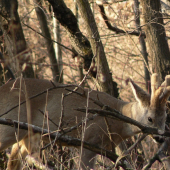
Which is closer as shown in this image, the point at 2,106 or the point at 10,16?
the point at 2,106

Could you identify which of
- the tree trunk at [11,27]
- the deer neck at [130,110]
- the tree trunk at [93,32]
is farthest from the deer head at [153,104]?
the tree trunk at [11,27]

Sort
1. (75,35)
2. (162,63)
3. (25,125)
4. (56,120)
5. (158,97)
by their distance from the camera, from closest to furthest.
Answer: (25,125) → (158,97) → (56,120) → (162,63) → (75,35)

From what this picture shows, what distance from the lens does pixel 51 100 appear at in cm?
514

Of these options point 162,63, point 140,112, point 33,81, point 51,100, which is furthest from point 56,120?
point 162,63

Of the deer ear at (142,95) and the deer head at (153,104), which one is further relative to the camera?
the deer ear at (142,95)

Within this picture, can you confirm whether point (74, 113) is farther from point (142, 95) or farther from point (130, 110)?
point (142, 95)

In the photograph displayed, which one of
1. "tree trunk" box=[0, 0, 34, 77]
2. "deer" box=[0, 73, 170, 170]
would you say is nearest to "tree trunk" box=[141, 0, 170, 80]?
"deer" box=[0, 73, 170, 170]

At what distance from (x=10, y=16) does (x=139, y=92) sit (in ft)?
9.40

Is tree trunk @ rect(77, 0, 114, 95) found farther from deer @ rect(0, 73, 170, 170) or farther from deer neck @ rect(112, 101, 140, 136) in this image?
deer neck @ rect(112, 101, 140, 136)

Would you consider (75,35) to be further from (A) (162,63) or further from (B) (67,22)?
(A) (162,63)

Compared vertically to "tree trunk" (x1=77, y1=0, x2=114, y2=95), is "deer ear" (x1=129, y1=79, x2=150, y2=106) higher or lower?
lower

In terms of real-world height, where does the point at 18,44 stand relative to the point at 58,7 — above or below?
below

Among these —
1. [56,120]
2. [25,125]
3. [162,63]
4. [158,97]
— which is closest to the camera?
[25,125]

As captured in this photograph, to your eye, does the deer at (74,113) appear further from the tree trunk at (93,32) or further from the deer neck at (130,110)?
the tree trunk at (93,32)
